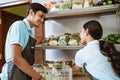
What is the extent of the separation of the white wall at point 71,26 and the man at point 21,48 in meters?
0.82

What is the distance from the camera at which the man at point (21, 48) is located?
1.65 m

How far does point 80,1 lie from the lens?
7.56ft

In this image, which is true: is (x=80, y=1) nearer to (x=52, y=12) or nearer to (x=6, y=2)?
(x=52, y=12)

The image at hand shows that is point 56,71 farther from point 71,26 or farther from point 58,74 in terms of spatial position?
point 71,26

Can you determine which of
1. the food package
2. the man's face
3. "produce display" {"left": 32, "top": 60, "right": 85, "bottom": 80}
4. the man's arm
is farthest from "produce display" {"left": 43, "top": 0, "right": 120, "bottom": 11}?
the man's arm

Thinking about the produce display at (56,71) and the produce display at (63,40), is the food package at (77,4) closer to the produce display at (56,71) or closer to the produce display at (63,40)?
the produce display at (63,40)

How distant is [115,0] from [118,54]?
0.72m

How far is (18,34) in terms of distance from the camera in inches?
67.1

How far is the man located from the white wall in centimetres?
82

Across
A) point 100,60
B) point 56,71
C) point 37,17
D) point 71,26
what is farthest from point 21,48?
point 71,26

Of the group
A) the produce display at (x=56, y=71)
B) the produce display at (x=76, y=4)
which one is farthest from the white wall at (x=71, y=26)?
the produce display at (x=56, y=71)

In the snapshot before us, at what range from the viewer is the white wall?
2.44 m

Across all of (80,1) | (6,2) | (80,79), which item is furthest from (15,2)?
(80,79)

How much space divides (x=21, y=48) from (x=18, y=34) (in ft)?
0.38
